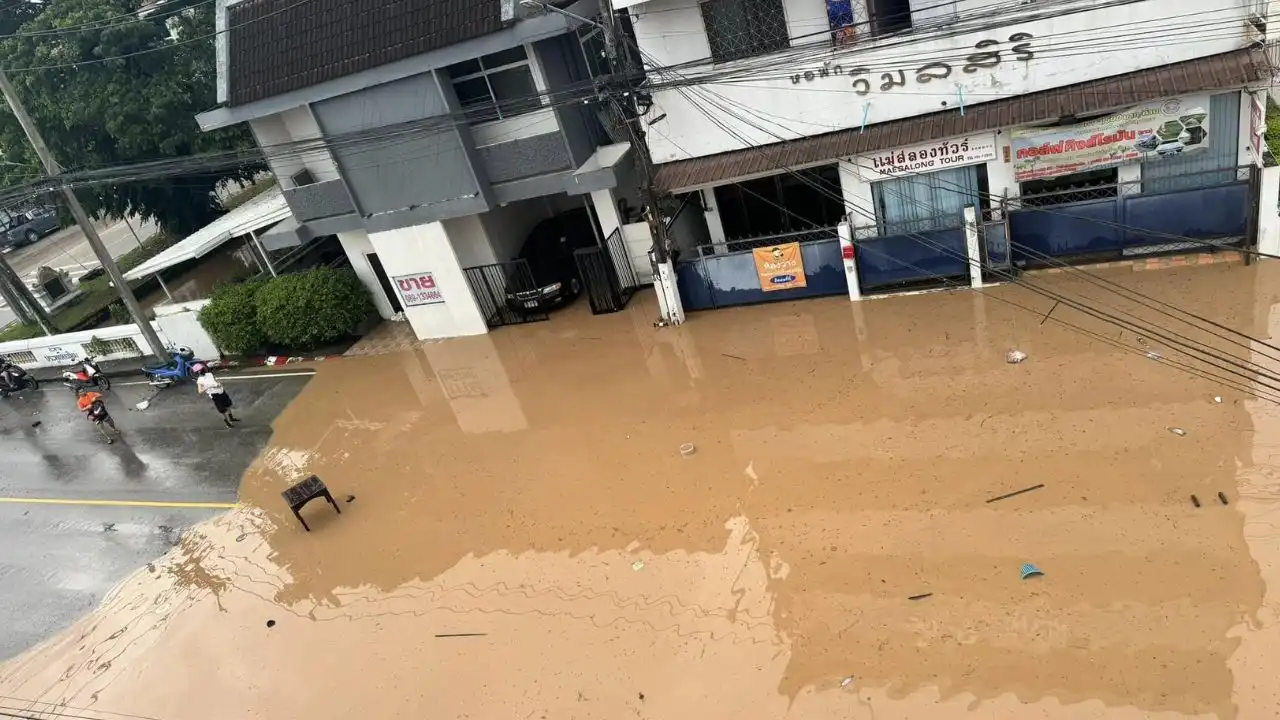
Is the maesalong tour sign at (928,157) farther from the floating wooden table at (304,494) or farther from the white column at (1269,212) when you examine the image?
the floating wooden table at (304,494)

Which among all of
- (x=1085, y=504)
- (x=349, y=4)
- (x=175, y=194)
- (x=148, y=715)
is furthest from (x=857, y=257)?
(x=175, y=194)

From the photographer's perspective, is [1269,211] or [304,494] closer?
[1269,211]

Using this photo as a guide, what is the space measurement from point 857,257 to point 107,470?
15.2m

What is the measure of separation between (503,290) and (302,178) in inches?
210

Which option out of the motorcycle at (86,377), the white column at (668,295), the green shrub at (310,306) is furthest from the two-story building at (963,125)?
the motorcycle at (86,377)

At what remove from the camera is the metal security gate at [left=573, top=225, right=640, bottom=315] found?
51.0ft

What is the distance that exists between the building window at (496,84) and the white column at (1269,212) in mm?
11706

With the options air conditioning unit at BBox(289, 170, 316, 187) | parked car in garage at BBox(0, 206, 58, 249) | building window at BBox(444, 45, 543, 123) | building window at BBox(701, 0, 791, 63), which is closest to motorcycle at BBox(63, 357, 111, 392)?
air conditioning unit at BBox(289, 170, 316, 187)

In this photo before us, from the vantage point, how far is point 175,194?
984 inches

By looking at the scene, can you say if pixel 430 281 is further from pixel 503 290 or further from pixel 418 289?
pixel 503 290

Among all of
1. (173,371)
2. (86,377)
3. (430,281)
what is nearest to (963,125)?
(430,281)

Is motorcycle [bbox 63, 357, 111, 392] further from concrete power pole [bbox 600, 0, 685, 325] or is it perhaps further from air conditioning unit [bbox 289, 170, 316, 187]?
concrete power pole [bbox 600, 0, 685, 325]

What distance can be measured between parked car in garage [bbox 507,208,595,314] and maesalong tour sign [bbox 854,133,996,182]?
22.6 ft

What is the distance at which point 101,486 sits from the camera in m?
14.6
